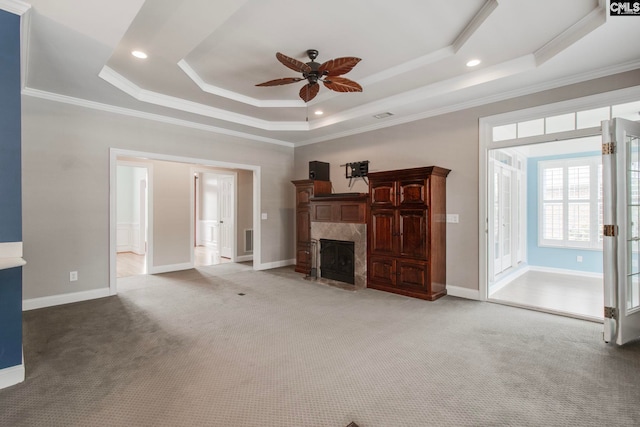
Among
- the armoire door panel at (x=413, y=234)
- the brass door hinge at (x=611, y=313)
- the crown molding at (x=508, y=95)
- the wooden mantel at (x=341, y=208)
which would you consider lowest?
the brass door hinge at (x=611, y=313)

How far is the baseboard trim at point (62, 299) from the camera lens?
387cm

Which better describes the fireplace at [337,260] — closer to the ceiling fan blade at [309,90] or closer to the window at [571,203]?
the ceiling fan blade at [309,90]

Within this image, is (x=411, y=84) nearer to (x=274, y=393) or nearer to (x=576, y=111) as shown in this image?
(x=576, y=111)

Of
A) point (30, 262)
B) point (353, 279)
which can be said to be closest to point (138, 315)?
point (30, 262)

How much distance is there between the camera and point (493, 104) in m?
4.10

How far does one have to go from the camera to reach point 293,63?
2859 mm

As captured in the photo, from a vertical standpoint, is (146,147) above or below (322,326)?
above

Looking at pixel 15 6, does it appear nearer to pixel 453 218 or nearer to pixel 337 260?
pixel 337 260

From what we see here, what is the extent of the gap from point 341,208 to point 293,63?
9.33ft

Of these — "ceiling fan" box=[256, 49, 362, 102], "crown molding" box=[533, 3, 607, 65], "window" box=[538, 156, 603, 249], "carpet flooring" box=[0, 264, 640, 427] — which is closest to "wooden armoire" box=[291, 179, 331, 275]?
"carpet flooring" box=[0, 264, 640, 427]

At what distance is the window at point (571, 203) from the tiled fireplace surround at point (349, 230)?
426 cm

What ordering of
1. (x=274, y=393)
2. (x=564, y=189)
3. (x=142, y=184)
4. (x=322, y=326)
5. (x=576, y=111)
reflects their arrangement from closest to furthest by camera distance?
(x=274, y=393), (x=322, y=326), (x=576, y=111), (x=564, y=189), (x=142, y=184)

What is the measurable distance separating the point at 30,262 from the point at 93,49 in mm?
2889

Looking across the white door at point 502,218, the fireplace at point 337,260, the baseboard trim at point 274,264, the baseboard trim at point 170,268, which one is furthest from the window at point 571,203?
the baseboard trim at point 170,268
